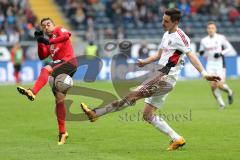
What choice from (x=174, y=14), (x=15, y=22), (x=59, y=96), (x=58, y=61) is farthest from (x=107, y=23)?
(x=174, y=14)

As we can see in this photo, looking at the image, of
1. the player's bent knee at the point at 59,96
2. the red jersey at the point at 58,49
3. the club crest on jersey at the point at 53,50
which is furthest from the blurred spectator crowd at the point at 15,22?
the player's bent knee at the point at 59,96

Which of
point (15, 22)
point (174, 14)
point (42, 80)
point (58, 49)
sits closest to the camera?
point (174, 14)

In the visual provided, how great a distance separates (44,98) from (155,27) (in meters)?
16.5

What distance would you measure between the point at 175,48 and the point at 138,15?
28064 mm

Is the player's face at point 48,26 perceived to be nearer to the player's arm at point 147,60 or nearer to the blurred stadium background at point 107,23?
the player's arm at point 147,60

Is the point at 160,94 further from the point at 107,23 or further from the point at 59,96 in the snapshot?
the point at 107,23

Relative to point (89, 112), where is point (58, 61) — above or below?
above

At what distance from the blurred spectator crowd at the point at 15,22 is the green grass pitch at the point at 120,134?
11.8m

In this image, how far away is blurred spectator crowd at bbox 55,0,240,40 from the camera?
38.7 m

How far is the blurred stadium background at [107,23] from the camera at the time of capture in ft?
113

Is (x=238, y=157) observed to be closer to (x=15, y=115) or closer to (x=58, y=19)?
(x=15, y=115)

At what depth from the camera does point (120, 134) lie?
584 inches

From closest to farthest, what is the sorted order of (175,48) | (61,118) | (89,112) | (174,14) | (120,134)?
(89,112), (174,14), (175,48), (61,118), (120,134)

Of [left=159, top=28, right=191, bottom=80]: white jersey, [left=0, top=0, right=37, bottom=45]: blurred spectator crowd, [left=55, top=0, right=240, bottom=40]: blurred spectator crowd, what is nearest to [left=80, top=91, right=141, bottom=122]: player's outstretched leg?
[left=159, top=28, right=191, bottom=80]: white jersey
